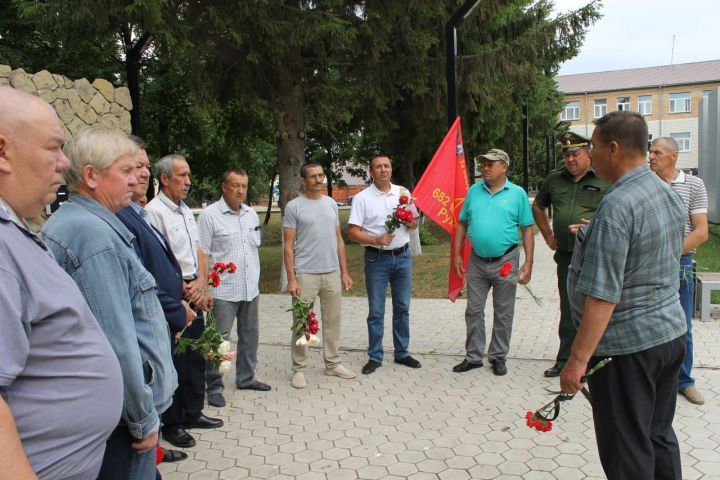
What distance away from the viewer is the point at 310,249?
18.3ft

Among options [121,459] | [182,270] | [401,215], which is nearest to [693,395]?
[401,215]

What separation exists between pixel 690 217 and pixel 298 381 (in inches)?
149

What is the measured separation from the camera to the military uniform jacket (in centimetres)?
521

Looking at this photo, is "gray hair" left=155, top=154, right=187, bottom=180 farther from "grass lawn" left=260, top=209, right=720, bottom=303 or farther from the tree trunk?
the tree trunk

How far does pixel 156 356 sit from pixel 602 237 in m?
2.00

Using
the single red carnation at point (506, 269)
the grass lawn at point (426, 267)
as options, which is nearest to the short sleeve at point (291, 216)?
the single red carnation at point (506, 269)

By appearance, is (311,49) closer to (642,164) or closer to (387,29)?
(387,29)

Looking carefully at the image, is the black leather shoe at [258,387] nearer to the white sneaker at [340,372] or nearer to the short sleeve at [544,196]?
the white sneaker at [340,372]

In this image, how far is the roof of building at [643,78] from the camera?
55.1 m

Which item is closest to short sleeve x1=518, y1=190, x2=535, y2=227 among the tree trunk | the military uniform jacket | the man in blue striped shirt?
the military uniform jacket

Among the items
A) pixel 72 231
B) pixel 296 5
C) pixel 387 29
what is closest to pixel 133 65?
pixel 296 5

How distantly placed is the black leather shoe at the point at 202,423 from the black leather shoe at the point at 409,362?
2.13m

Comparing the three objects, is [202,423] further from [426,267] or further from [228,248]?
[426,267]

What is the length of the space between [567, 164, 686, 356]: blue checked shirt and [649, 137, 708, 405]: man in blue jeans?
2.21 metres
